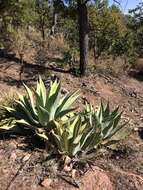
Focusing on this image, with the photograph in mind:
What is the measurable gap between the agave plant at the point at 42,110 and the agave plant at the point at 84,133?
238 mm

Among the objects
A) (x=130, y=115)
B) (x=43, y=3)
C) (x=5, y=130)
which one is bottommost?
(x=130, y=115)

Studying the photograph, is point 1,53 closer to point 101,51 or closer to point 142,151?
point 101,51

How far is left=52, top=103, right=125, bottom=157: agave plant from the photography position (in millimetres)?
5945

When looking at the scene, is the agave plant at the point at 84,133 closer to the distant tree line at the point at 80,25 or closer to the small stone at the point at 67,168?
the small stone at the point at 67,168

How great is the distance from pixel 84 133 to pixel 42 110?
2.48 ft

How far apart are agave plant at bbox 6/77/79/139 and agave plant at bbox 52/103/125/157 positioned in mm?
238

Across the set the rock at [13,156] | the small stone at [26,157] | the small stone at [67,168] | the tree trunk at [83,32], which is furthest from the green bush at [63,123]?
the tree trunk at [83,32]

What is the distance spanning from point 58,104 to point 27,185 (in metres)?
1.84

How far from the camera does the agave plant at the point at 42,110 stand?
254 inches

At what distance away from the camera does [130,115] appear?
400 inches

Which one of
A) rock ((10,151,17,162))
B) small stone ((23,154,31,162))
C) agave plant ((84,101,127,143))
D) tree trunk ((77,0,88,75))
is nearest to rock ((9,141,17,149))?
rock ((10,151,17,162))

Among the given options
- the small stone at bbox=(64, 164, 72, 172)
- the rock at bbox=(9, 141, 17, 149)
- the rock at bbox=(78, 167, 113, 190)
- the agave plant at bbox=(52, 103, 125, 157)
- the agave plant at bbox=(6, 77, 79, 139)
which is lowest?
the rock at bbox=(78, 167, 113, 190)

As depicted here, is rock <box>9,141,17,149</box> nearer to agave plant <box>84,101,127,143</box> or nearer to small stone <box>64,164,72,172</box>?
small stone <box>64,164,72,172</box>

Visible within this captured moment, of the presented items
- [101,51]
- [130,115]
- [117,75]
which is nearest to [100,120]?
[130,115]
